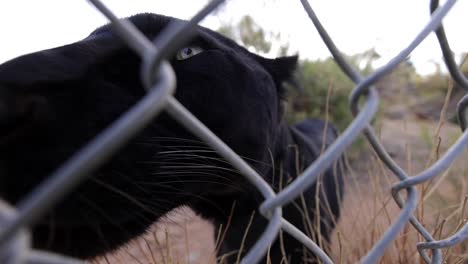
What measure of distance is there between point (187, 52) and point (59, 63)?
0.57 meters

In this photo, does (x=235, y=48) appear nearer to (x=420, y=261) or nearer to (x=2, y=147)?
(x=420, y=261)

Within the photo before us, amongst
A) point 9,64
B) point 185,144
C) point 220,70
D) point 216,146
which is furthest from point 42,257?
point 220,70

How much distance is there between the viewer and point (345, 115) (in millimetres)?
6391

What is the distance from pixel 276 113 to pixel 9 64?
1.18 meters

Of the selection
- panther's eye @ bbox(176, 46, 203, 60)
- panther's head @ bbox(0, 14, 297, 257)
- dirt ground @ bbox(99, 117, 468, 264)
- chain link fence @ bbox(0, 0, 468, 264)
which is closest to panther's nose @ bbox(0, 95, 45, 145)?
panther's head @ bbox(0, 14, 297, 257)

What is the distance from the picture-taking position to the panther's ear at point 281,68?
204 centimetres

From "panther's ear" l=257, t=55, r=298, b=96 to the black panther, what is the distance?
86mm

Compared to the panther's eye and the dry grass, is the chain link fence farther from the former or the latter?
the panther's eye

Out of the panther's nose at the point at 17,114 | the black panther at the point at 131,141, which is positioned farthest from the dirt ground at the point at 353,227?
the panther's nose at the point at 17,114

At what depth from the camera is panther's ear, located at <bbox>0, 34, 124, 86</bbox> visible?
838 mm

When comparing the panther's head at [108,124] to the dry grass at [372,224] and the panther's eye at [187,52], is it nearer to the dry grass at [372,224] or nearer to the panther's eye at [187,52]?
the panther's eye at [187,52]

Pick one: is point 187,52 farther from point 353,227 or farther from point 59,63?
point 353,227

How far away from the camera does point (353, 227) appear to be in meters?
A: 1.75

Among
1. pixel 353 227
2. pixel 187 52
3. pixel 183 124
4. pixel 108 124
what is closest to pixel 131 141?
pixel 108 124
